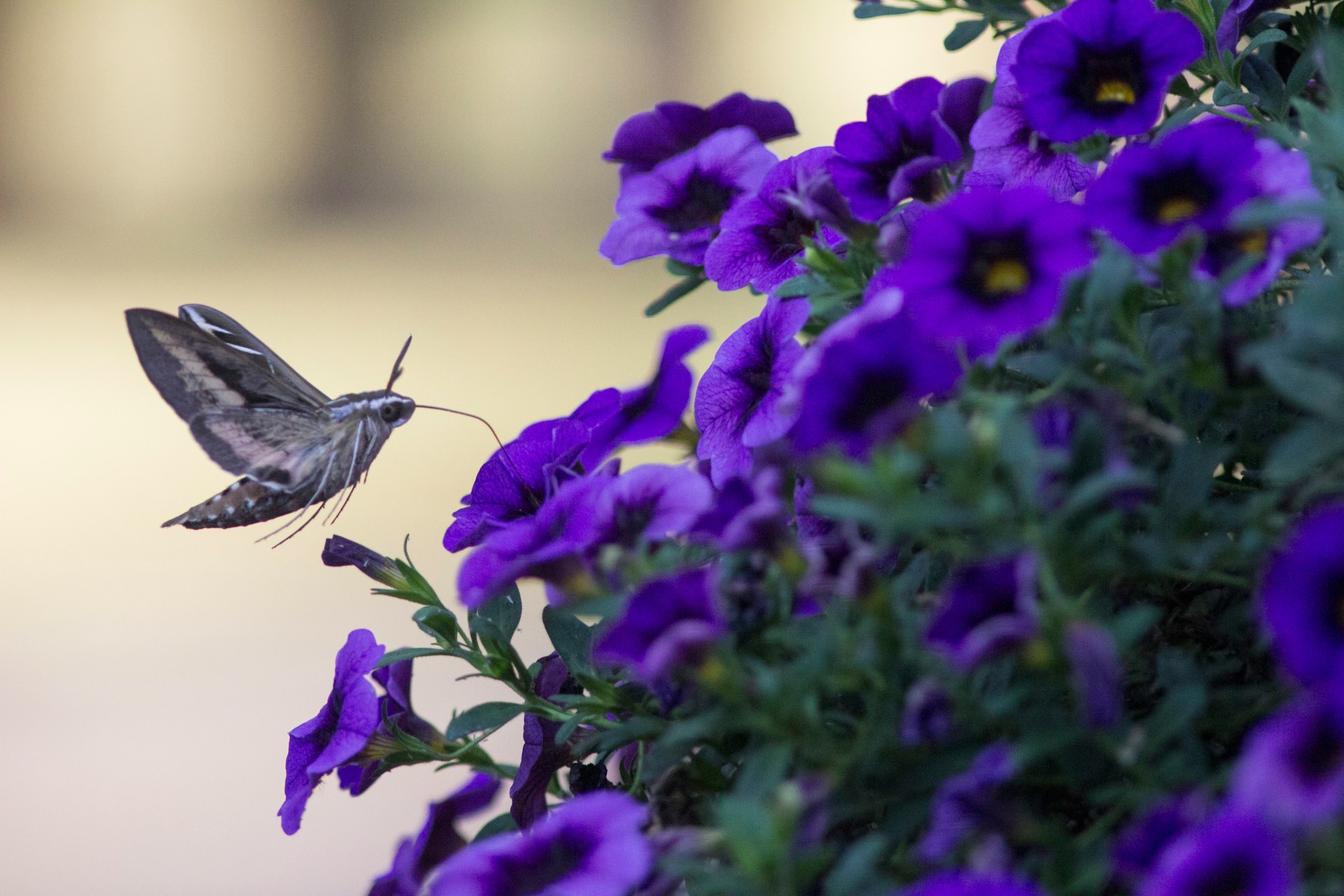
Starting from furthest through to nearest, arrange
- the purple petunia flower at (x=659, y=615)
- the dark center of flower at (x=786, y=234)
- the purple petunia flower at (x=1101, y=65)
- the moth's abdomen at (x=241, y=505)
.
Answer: the moth's abdomen at (x=241, y=505), the dark center of flower at (x=786, y=234), the purple petunia flower at (x=1101, y=65), the purple petunia flower at (x=659, y=615)

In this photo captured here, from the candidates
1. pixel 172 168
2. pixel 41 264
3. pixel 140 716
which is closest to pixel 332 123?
pixel 172 168

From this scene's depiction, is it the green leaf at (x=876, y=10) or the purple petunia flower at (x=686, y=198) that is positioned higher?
the green leaf at (x=876, y=10)

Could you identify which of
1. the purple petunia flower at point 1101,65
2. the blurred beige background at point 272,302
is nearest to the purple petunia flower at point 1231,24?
the purple petunia flower at point 1101,65

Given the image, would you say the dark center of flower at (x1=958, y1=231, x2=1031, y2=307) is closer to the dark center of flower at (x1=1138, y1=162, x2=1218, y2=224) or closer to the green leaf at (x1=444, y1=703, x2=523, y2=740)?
the dark center of flower at (x1=1138, y1=162, x2=1218, y2=224)

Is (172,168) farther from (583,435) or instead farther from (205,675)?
(583,435)

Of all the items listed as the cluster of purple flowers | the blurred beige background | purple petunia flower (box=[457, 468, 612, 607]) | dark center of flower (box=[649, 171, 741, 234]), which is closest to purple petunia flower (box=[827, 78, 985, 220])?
the cluster of purple flowers

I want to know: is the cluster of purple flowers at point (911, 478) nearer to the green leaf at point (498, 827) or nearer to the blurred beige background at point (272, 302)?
the green leaf at point (498, 827)
